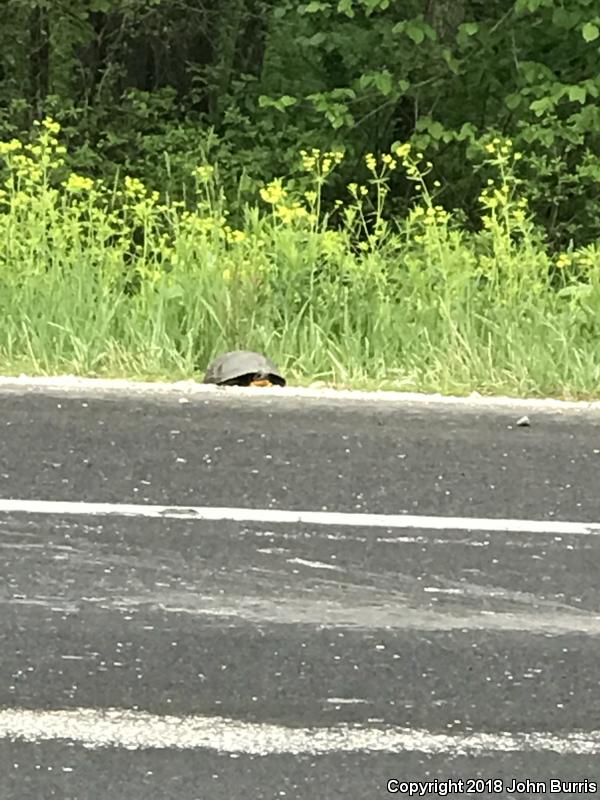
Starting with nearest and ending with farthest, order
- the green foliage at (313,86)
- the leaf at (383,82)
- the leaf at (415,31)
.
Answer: the leaf at (415,31) → the leaf at (383,82) → the green foliage at (313,86)

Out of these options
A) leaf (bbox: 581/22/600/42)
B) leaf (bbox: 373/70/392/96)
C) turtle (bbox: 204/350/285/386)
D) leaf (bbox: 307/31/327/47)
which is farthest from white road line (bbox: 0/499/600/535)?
leaf (bbox: 307/31/327/47)

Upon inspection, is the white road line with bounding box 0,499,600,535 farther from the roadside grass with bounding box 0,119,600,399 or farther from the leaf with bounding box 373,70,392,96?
the leaf with bounding box 373,70,392,96

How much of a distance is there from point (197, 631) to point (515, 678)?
0.87m

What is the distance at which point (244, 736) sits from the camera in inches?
114

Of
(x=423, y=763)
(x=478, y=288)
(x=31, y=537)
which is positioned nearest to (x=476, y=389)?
(x=478, y=288)

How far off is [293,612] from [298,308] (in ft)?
11.4

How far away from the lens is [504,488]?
4586 millimetres

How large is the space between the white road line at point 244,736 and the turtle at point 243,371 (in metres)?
2.95

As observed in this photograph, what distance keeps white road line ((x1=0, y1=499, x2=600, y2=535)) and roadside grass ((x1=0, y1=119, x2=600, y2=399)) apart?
5.48 ft

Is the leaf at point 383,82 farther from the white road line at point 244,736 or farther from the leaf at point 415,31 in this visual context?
the white road line at point 244,736

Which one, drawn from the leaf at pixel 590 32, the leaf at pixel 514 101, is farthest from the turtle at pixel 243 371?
the leaf at pixel 514 101

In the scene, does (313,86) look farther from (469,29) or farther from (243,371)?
(243,371)

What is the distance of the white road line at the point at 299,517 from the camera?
420 cm

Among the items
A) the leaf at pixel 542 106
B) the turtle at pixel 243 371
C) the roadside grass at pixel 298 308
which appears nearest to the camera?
the turtle at pixel 243 371
